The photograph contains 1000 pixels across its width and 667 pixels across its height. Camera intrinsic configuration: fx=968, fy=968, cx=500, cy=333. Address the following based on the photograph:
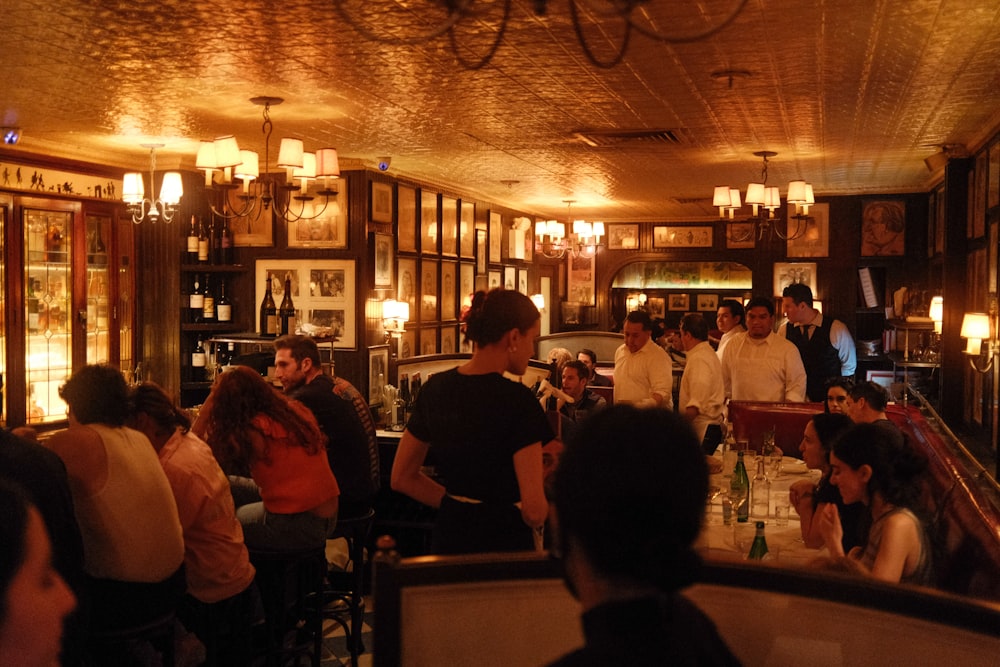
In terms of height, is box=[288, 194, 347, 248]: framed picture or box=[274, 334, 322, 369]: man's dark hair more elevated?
box=[288, 194, 347, 248]: framed picture

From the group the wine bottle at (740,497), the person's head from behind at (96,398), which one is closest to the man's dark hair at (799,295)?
the wine bottle at (740,497)

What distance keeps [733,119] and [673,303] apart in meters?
10.6

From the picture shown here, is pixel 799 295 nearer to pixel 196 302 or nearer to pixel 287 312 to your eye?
pixel 287 312

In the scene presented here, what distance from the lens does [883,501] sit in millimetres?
3025

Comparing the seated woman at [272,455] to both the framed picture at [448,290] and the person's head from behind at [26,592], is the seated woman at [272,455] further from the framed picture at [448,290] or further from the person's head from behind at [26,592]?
the framed picture at [448,290]

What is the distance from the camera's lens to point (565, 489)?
1187 mm

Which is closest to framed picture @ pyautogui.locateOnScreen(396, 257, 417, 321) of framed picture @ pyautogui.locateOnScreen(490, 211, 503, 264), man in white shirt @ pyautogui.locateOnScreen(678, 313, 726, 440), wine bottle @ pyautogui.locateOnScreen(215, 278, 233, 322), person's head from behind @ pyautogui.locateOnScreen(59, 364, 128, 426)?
wine bottle @ pyautogui.locateOnScreen(215, 278, 233, 322)

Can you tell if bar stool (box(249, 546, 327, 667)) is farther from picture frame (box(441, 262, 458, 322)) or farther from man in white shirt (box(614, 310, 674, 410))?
picture frame (box(441, 262, 458, 322))

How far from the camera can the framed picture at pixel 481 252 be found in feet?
41.2

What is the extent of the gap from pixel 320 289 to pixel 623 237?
8.04 m

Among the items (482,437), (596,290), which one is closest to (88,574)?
(482,437)

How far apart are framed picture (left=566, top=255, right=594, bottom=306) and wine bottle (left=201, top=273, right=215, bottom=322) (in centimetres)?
819

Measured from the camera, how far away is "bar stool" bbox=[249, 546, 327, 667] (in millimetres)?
3975

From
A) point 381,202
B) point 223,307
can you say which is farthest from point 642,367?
point 223,307
